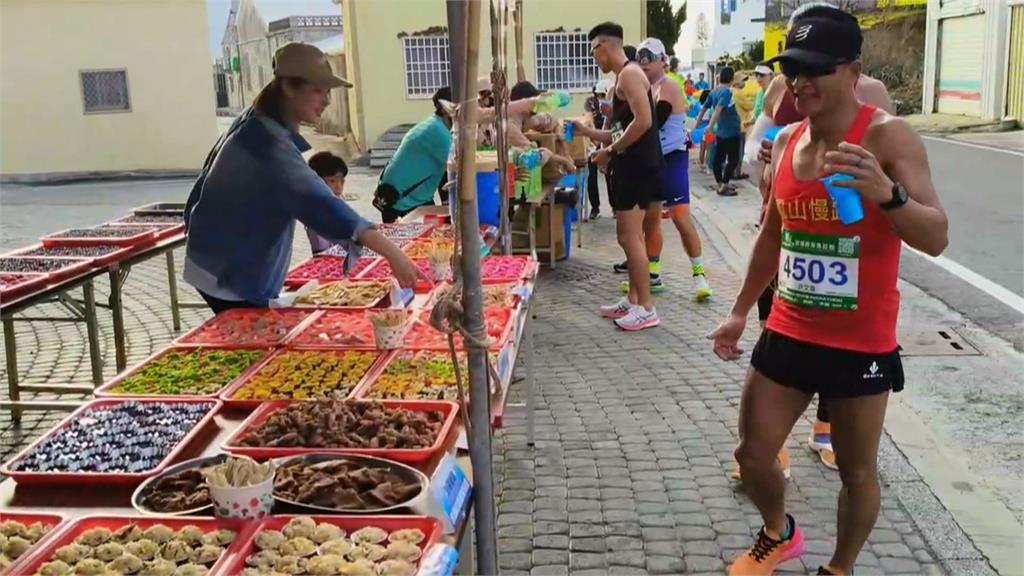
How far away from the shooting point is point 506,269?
432 centimetres

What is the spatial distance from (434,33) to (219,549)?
67.3 feet

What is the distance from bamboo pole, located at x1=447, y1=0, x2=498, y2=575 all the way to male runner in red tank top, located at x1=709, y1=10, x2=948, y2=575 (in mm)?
970

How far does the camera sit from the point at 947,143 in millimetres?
19938

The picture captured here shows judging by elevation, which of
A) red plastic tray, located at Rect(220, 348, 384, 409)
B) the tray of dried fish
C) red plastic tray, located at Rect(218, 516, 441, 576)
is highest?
red plastic tray, located at Rect(220, 348, 384, 409)

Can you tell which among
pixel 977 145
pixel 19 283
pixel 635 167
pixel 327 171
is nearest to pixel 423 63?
pixel 977 145

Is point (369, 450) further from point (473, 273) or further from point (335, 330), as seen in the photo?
point (335, 330)

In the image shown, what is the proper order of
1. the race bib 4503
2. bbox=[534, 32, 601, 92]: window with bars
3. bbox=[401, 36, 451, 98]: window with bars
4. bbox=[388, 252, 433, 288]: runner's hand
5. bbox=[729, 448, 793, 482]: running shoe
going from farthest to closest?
bbox=[534, 32, 601, 92]: window with bars < bbox=[401, 36, 451, 98]: window with bars < bbox=[729, 448, 793, 482]: running shoe < bbox=[388, 252, 433, 288]: runner's hand < the race bib 4503

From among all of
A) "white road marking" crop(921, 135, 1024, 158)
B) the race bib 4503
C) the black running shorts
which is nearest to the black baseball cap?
the race bib 4503

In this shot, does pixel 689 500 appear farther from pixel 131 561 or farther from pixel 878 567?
pixel 131 561

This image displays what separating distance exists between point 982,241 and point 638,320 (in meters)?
4.69

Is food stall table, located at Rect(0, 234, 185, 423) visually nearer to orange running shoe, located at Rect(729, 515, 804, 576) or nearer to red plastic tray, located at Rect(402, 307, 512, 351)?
red plastic tray, located at Rect(402, 307, 512, 351)

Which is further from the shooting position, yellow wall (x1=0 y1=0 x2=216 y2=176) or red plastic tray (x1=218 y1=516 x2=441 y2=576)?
yellow wall (x1=0 y1=0 x2=216 y2=176)

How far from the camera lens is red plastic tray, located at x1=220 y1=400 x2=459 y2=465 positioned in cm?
222

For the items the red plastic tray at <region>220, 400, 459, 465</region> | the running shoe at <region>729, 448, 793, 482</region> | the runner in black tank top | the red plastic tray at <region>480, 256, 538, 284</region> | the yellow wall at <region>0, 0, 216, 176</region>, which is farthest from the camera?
the yellow wall at <region>0, 0, 216, 176</region>
